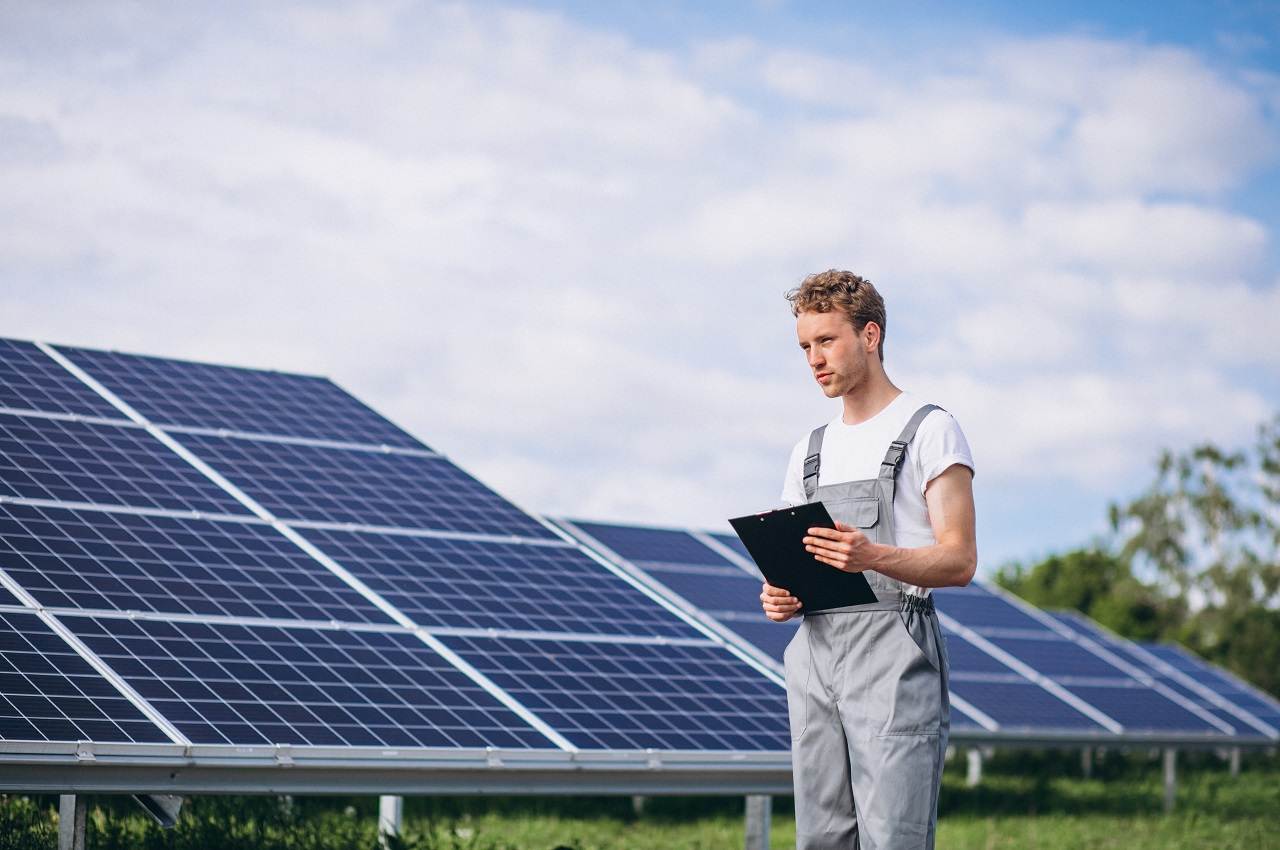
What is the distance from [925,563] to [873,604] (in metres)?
0.28

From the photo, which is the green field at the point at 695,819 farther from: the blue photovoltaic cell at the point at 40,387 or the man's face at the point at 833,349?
the man's face at the point at 833,349

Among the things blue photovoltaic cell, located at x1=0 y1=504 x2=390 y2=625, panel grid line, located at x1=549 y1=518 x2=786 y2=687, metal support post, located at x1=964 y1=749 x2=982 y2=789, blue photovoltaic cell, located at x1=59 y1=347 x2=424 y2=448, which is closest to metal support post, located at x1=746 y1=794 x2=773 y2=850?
panel grid line, located at x1=549 y1=518 x2=786 y2=687

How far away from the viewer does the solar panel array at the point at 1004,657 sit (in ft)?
61.0

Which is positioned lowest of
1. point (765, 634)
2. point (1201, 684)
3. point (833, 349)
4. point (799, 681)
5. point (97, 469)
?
point (799, 681)

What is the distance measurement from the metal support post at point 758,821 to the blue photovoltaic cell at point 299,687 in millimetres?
2361

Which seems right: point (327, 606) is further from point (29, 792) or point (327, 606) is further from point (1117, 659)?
point (1117, 659)

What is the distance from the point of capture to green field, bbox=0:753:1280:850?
11.2 meters

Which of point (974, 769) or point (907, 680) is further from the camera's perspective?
point (974, 769)

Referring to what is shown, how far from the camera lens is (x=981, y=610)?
2362 cm

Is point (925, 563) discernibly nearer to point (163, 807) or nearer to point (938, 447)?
point (938, 447)

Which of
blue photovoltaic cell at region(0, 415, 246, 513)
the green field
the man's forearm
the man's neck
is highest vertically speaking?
blue photovoltaic cell at region(0, 415, 246, 513)

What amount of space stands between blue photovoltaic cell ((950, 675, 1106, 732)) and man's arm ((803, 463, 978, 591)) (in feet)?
43.7

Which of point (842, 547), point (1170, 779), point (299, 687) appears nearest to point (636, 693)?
point (299, 687)

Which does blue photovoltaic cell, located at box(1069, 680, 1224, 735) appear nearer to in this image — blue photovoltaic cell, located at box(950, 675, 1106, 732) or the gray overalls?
blue photovoltaic cell, located at box(950, 675, 1106, 732)
